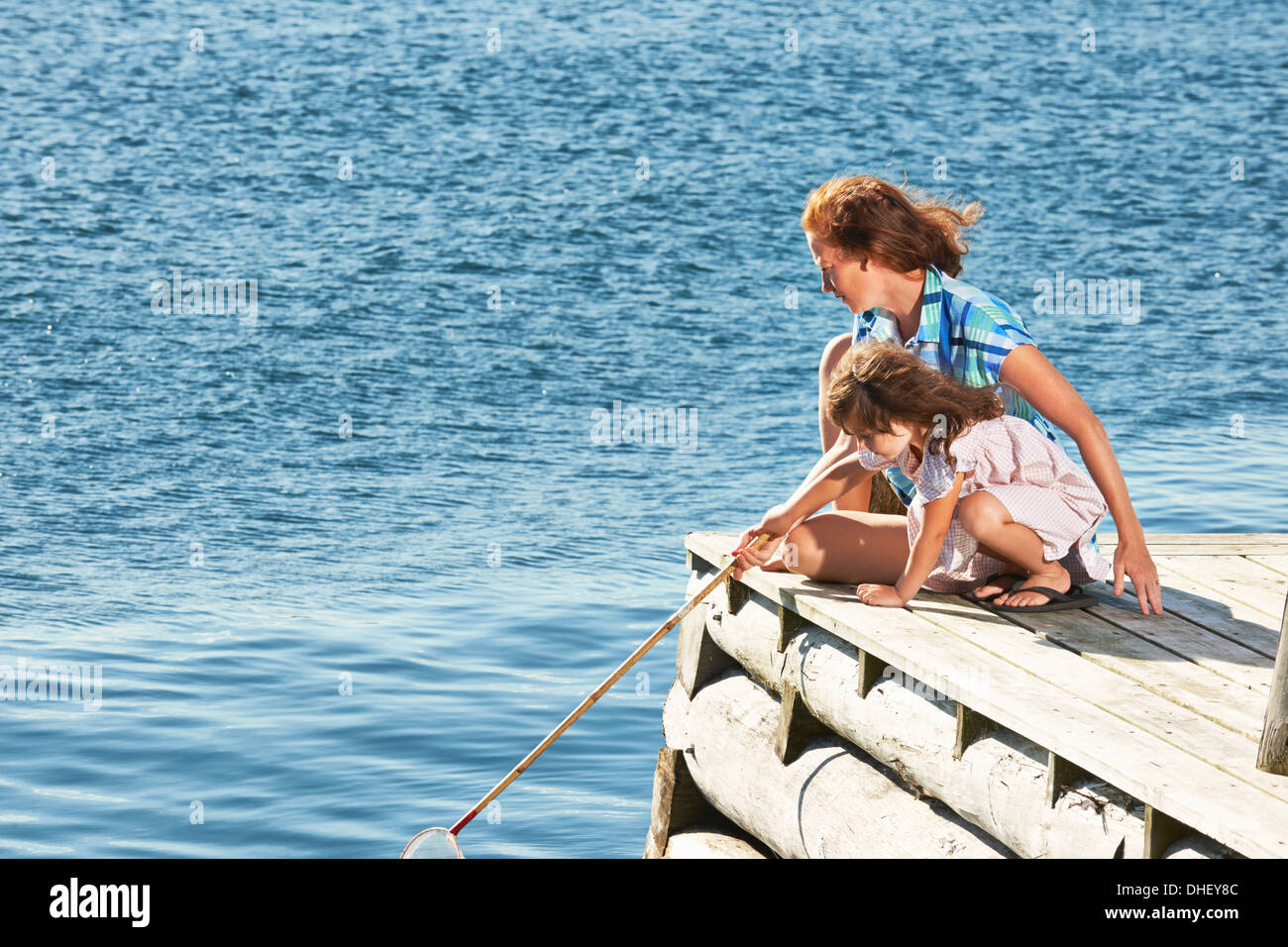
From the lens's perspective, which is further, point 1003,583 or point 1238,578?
point 1238,578

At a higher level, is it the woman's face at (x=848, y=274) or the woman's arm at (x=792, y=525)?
the woman's face at (x=848, y=274)

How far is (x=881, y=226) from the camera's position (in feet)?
15.5

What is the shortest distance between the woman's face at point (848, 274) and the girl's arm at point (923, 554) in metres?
0.62

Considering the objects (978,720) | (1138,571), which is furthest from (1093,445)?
(978,720)

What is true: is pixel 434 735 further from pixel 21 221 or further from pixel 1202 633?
pixel 21 221

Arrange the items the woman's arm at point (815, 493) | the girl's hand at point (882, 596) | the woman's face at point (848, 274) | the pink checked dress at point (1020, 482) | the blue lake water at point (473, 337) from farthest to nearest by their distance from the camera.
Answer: the blue lake water at point (473, 337), the woman's arm at point (815, 493), the woman's face at point (848, 274), the girl's hand at point (882, 596), the pink checked dress at point (1020, 482)

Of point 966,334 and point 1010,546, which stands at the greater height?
point 966,334

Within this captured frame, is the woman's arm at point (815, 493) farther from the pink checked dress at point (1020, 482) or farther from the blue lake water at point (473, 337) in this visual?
the blue lake water at point (473, 337)

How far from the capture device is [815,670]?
482 cm

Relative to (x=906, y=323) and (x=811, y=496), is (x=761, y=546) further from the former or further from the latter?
(x=906, y=323)

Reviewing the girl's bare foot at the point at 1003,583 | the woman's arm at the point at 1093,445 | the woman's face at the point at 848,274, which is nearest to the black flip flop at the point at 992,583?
the girl's bare foot at the point at 1003,583

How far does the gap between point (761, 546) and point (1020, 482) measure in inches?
33.3

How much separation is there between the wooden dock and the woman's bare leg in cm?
6

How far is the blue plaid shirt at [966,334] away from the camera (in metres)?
4.60
